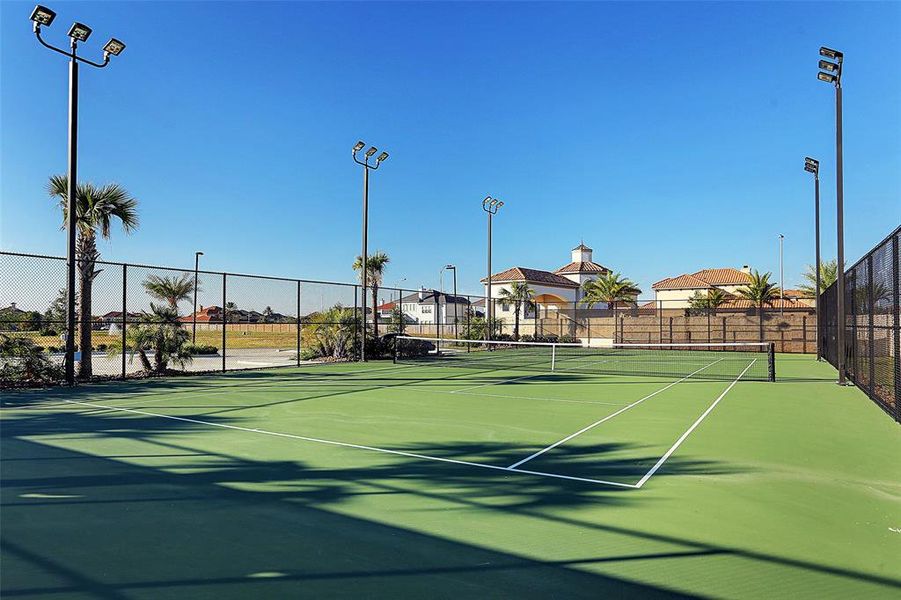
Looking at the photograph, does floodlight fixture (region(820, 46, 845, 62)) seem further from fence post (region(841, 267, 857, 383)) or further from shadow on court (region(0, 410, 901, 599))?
shadow on court (region(0, 410, 901, 599))

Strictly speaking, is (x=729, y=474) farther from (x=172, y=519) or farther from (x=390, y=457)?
(x=172, y=519)

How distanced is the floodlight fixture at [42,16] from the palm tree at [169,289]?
662 centimetres

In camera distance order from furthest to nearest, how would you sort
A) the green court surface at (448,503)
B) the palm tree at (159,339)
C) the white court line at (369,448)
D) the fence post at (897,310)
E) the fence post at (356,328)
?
the fence post at (356,328) < the palm tree at (159,339) < the fence post at (897,310) < the white court line at (369,448) < the green court surface at (448,503)

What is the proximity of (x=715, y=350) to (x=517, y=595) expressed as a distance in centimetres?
3518

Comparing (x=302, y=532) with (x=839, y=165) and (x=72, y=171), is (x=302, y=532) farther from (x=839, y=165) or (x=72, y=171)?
(x=839, y=165)

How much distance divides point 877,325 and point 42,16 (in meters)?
18.6

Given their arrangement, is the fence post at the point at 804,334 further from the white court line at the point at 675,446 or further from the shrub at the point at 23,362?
the shrub at the point at 23,362

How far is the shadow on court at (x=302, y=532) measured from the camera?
12.6 ft

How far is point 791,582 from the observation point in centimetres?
387

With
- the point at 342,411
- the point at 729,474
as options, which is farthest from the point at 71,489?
the point at 729,474

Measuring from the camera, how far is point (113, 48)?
14883mm

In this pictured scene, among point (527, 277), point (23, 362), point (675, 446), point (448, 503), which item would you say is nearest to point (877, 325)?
point (675, 446)

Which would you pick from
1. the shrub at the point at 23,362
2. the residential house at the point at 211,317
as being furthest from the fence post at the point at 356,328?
the shrub at the point at 23,362

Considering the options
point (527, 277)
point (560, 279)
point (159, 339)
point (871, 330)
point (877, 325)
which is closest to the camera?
point (871, 330)
